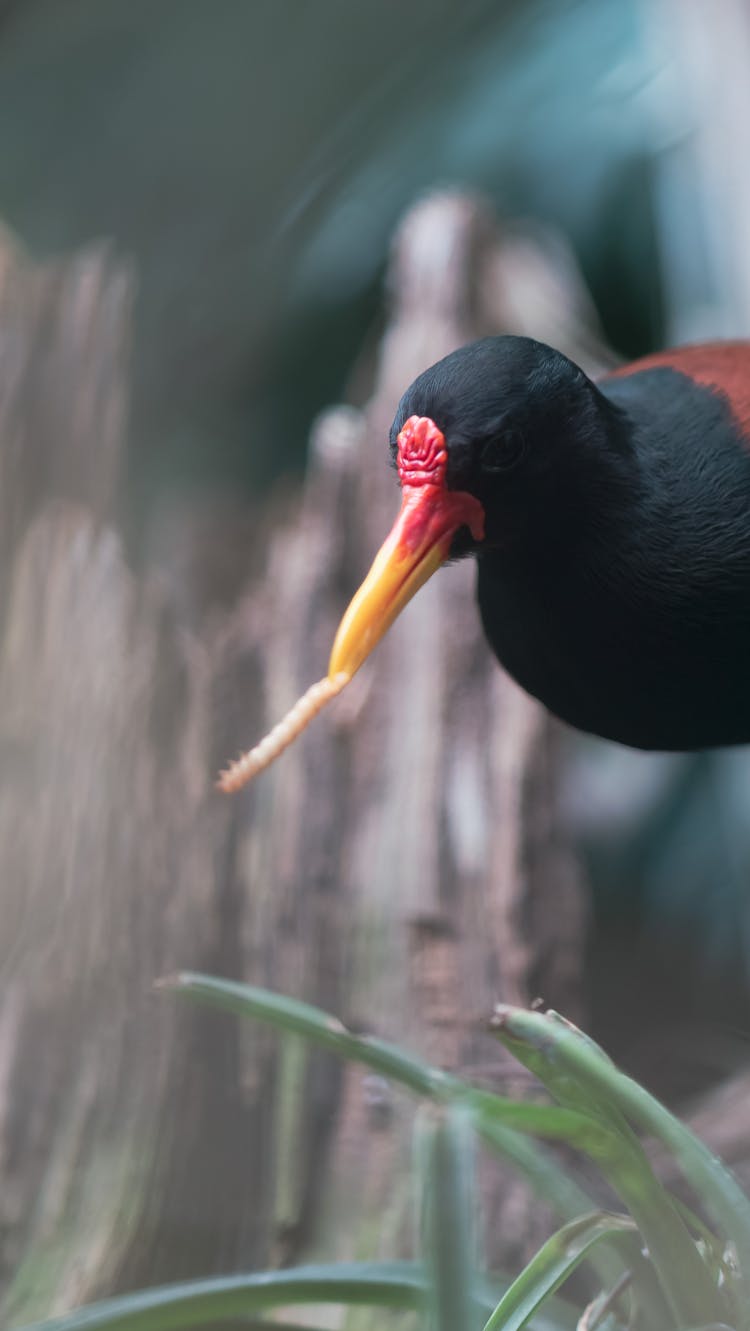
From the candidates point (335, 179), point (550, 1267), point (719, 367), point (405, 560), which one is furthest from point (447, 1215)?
point (335, 179)

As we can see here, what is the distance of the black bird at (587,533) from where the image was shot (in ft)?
2.14

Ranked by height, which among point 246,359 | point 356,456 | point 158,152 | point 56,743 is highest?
point 158,152

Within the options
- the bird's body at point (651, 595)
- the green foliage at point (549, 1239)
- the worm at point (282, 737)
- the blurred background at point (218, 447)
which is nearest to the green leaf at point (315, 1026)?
the green foliage at point (549, 1239)

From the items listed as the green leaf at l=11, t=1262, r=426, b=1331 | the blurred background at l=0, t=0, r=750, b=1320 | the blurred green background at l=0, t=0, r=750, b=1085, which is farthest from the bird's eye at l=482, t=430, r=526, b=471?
the blurred green background at l=0, t=0, r=750, b=1085

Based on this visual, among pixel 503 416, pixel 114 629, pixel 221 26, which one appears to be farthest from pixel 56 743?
pixel 221 26

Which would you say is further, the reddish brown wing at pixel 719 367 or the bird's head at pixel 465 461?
the reddish brown wing at pixel 719 367

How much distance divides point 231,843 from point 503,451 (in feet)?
2.27

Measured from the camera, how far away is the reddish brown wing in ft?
2.75

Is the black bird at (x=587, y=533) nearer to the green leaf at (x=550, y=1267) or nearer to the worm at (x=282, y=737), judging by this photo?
the worm at (x=282, y=737)

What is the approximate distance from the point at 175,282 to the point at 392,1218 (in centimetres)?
101

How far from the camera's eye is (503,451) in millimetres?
667

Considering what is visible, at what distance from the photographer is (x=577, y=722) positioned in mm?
836

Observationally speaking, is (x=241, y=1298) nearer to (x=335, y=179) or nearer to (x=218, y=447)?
(x=218, y=447)

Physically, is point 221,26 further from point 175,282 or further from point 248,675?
point 248,675
